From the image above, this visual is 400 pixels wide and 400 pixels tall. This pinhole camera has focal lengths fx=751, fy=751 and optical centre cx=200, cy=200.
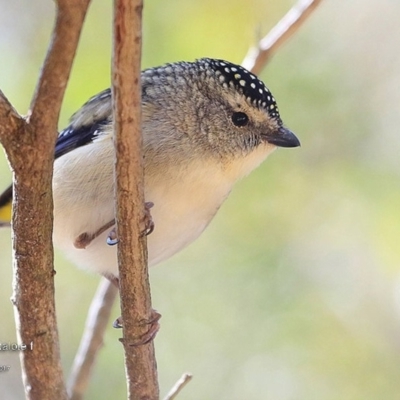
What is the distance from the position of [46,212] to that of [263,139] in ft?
4.86

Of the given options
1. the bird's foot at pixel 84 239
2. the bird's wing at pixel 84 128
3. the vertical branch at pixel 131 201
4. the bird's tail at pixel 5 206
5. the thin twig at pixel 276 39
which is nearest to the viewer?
the vertical branch at pixel 131 201

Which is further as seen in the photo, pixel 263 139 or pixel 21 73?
pixel 21 73

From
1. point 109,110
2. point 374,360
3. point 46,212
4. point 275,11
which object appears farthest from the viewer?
point 275,11

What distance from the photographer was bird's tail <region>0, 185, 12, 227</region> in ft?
12.8

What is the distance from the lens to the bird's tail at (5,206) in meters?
3.91

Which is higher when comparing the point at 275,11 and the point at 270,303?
the point at 275,11

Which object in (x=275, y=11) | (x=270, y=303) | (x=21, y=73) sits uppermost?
(x=275, y=11)

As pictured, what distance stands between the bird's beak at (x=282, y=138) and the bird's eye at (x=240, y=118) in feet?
0.42

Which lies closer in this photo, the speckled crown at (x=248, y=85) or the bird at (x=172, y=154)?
the bird at (x=172, y=154)

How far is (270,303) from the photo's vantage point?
18.2 feet

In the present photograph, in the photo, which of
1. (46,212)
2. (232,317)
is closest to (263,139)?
(46,212)

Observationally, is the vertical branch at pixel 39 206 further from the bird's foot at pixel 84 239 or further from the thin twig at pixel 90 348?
the thin twig at pixel 90 348

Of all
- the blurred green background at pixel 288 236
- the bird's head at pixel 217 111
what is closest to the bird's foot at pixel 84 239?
the bird's head at pixel 217 111

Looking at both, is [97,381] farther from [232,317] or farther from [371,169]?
[371,169]
